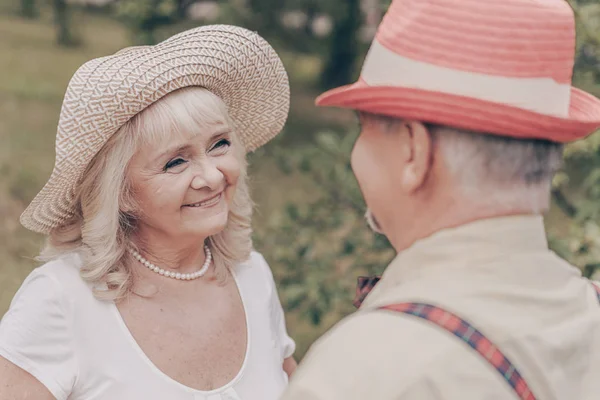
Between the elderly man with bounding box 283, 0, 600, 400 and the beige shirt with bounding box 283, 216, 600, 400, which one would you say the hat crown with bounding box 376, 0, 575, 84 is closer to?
the elderly man with bounding box 283, 0, 600, 400

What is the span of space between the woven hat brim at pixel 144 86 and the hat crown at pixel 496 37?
101 centimetres

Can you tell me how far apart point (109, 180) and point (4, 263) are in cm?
441

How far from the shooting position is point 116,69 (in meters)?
2.19

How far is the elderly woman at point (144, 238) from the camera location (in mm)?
2186

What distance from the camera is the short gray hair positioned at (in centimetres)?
136

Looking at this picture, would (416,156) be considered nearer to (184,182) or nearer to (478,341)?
(478,341)

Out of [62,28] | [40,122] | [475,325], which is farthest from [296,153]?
[62,28]

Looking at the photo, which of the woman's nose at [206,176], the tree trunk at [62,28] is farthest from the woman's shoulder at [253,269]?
the tree trunk at [62,28]

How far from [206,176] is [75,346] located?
578 millimetres

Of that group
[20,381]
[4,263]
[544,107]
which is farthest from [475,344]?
[4,263]

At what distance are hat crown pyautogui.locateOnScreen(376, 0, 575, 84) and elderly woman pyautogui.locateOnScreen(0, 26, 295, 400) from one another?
1027 mm

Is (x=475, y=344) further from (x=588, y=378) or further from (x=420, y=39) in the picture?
(x=420, y=39)

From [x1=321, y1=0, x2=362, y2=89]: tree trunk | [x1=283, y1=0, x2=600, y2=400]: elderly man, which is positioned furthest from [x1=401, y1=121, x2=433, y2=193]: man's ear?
[x1=321, y1=0, x2=362, y2=89]: tree trunk

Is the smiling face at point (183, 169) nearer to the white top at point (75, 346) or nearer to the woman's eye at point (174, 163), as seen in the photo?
the woman's eye at point (174, 163)
